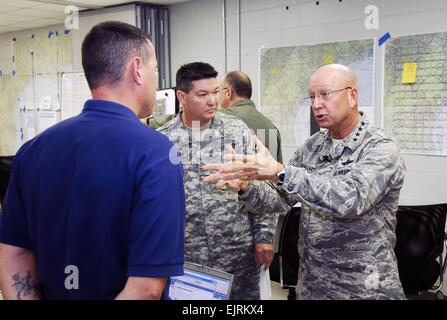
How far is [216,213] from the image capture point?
1.90 m

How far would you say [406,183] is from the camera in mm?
3227

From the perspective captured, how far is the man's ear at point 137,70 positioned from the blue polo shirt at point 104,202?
91 mm

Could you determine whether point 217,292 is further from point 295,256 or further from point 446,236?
point 446,236

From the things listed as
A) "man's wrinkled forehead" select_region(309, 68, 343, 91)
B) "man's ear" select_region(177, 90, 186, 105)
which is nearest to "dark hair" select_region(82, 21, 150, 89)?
"man's wrinkled forehead" select_region(309, 68, 343, 91)

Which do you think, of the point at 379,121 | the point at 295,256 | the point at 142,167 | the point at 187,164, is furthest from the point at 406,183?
the point at 142,167

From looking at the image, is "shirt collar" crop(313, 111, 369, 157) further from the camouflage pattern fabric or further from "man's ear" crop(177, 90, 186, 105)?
"man's ear" crop(177, 90, 186, 105)

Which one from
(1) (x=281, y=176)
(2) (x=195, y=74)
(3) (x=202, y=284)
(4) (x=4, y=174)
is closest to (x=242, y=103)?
(2) (x=195, y=74)

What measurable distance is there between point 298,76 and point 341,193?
2590mm

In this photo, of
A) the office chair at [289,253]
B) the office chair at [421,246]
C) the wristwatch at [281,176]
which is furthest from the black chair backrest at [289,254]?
the wristwatch at [281,176]

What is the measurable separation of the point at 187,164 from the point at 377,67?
2.05 m

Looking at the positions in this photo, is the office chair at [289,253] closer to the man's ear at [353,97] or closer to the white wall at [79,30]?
the man's ear at [353,97]

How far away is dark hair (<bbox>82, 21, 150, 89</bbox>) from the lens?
1005mm

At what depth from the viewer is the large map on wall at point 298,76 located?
3.37m

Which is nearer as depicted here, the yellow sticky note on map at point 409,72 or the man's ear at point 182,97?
the man's ear at point 182,97
